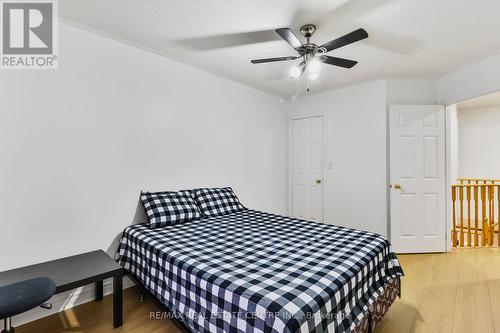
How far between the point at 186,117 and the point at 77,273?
1.87m

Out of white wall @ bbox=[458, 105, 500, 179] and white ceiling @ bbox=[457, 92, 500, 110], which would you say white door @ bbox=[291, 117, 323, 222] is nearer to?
white ceiling @ bbox=[457, 92, 500, 110]

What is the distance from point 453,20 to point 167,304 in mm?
3179

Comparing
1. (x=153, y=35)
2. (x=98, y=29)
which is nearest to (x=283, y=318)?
(x=153, y=35)

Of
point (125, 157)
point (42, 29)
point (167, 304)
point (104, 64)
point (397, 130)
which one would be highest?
point (42, 29)

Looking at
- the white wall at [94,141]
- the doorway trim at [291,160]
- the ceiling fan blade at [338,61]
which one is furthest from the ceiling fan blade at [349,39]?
the doorway trim at [291,160]

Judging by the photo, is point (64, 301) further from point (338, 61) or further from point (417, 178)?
point (417, 178)

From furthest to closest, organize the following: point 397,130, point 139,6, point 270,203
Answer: point 270,203 < point 397,130 < point 139,6

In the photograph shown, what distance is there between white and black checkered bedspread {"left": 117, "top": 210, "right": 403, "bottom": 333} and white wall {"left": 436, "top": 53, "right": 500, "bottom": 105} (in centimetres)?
241

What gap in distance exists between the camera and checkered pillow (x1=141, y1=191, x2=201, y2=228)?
2439 millimetres

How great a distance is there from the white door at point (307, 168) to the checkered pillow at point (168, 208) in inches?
86.7

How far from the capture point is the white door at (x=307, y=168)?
4.21 meters

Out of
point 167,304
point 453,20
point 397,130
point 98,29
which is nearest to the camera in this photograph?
point 167,304

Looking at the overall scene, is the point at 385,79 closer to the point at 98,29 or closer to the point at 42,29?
the point at 98,29

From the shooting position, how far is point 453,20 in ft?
6.98
